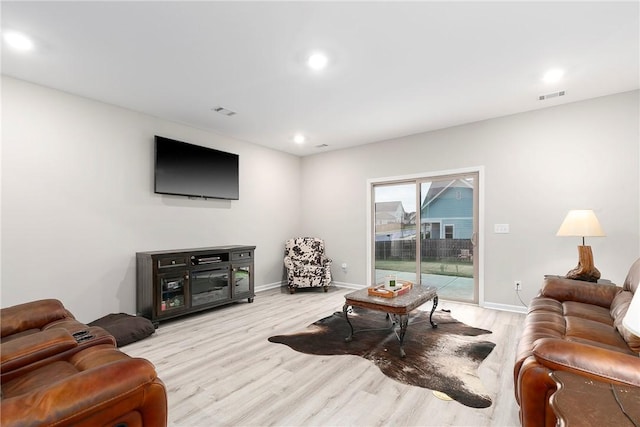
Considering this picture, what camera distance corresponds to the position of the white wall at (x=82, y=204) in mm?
2992

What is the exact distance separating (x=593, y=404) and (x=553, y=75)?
3.17 meters

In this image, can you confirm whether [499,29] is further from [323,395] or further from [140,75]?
[140,75]

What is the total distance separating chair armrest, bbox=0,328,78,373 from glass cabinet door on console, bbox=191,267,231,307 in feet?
8.15

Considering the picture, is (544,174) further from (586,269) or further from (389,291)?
(389,291)

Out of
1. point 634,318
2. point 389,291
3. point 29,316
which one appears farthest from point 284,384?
point 634,318

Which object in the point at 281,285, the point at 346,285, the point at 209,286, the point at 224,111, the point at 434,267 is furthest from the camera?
the point at 281,285

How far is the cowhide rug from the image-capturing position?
7.38 feet

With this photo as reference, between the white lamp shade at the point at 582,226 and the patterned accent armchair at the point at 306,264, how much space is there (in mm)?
3362

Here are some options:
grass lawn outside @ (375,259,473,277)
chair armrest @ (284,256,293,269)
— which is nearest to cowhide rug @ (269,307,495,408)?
grass lawn outside @ (375,259,473,277)

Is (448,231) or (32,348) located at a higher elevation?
(448,231)

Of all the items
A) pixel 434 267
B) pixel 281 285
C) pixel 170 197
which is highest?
pixel 170 197

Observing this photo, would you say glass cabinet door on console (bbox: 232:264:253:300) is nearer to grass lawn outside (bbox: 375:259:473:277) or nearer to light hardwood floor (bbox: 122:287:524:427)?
light hardwood floor (bbox: 122:287:524:427)

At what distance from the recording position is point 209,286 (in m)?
4.08

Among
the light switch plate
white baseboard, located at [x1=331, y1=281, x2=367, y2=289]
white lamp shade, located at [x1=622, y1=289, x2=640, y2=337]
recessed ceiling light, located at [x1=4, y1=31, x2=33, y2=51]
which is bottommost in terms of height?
white baseboard, located at [x1=331, y1=281, x2=367, y2=289]
